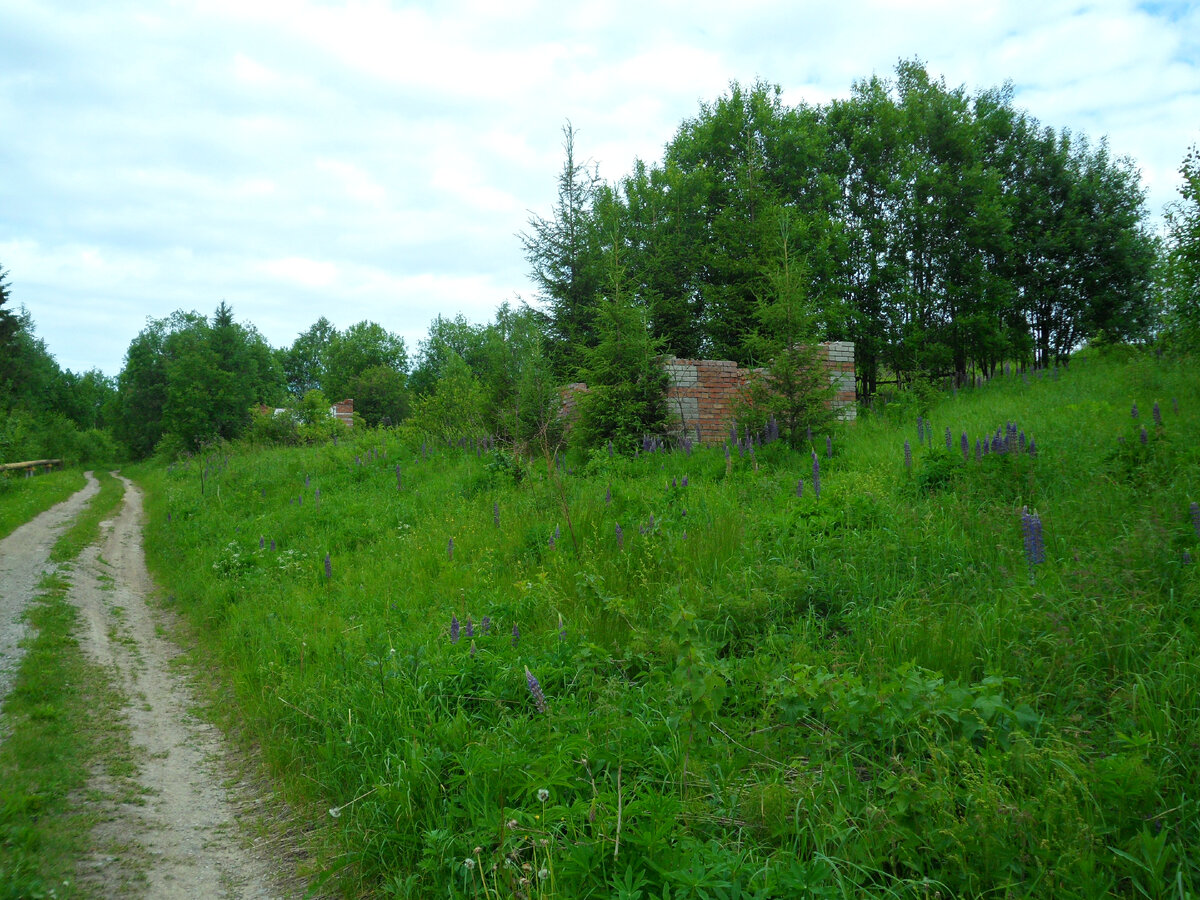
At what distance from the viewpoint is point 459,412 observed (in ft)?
48.9

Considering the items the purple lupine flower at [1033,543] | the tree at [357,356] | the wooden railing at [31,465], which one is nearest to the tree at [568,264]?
the purple lupine flower at [1033,543]

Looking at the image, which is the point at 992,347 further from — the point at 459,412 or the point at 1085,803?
the point at 1085,803

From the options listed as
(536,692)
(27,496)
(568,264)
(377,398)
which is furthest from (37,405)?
(536,692)

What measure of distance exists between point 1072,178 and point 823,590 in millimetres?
22118

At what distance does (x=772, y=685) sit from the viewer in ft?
10.2

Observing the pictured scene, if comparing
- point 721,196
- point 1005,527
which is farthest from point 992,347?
point 1005,527

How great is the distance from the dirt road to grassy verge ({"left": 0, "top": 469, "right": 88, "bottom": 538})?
875 centimetres

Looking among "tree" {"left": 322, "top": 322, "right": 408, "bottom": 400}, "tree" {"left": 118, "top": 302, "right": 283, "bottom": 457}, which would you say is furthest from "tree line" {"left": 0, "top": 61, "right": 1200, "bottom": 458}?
"tree" {"left": 322, "top": 322, "right": 408, "bottom": 400}

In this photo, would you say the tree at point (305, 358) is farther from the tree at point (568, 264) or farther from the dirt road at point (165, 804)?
the dirt road at point (165, 804)

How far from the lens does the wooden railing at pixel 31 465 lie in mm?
22862

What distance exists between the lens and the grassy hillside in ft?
7.32

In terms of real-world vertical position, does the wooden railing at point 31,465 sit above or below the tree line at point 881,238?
below

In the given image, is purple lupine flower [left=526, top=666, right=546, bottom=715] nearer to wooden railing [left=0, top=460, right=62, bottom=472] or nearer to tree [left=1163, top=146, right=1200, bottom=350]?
tree [left=1163, top=146, right=1200, bottom=350]

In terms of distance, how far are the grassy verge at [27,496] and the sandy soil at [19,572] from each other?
8.7 inches
